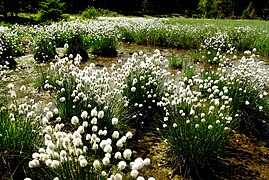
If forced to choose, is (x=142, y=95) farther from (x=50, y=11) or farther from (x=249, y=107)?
(x=50, y=11)

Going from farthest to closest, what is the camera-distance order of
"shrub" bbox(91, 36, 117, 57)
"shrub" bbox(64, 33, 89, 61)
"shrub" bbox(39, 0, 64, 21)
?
"shrub" bbox(39, 0, 64, 21) → "shrub" bbox(91, 36, 117, 57) → "shrub" bbox(64, 33, 89, 61)

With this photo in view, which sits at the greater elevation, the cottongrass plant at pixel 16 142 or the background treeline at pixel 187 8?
the background treeline at pixel 187 8

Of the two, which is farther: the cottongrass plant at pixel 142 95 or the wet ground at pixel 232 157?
the cottongrass plant at pixel 142 95

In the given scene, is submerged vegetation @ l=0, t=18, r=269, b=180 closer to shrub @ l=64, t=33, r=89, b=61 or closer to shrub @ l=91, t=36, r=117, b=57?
shrub @ l=64, t=33, r=89, b=61

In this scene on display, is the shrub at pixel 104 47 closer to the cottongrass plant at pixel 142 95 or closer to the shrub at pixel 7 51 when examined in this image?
the shrub at pixel 7 51

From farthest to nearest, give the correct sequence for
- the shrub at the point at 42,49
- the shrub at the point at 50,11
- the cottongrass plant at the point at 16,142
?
the shrub at the point at 50,11 → the shrub at the point at 42,49 → the cottongrass plant at the point at 16,142

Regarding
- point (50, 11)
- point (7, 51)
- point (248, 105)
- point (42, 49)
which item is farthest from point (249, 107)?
point (50, 11)

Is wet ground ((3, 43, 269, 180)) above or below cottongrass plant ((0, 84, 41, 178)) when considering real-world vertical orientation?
below

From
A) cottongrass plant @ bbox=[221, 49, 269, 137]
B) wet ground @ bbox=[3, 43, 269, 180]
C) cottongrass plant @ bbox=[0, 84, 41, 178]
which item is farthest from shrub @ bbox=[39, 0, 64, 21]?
cottongrass plant @ bbox=[0, 84, 41, 178]

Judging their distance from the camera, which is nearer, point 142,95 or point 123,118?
point 123,118

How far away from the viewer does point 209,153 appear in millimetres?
5234

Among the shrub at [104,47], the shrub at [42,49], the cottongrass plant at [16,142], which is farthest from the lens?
the shrub at [104,47]

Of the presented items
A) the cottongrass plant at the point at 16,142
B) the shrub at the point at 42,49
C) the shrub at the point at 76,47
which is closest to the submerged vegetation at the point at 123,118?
the cottongrass plant at the point at 16,142

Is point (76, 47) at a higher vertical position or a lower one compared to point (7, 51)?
higher
